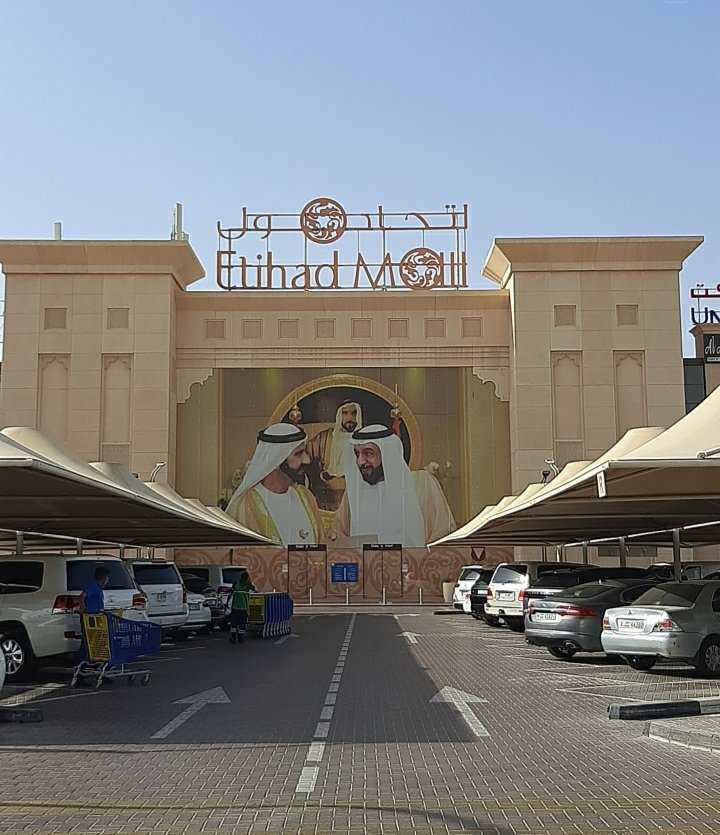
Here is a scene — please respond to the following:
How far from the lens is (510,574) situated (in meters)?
29.7

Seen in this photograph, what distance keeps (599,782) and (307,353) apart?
52.7m

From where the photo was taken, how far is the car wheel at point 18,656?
17.2 metres

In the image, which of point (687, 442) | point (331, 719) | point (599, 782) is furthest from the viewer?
point (687, 442)

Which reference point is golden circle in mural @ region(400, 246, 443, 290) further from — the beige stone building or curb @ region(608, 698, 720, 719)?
curb @ region(608, 698, 720, 719)

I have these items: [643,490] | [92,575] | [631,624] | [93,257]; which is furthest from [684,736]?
[93,257]

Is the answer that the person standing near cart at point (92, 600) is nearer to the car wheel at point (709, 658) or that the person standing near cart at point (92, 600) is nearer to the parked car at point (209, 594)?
the car wheel at point (709, 658)

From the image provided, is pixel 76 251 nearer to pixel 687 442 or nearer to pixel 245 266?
pixel 245 266

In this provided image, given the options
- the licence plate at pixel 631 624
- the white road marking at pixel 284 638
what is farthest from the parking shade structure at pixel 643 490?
the white road marking at pixel 284 638

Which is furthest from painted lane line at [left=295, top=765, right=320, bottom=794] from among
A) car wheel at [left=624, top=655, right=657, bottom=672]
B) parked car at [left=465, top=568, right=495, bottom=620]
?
parked car at [left=465, top=568, right=495, bottom=620]

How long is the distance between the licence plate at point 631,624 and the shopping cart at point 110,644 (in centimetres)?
691

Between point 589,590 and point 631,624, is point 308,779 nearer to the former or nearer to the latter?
point 631,624

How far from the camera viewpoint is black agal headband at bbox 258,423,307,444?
60281mm

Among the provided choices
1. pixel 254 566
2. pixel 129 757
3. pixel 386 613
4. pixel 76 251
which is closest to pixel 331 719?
pixel 129 757

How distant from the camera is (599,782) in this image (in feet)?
31.1
